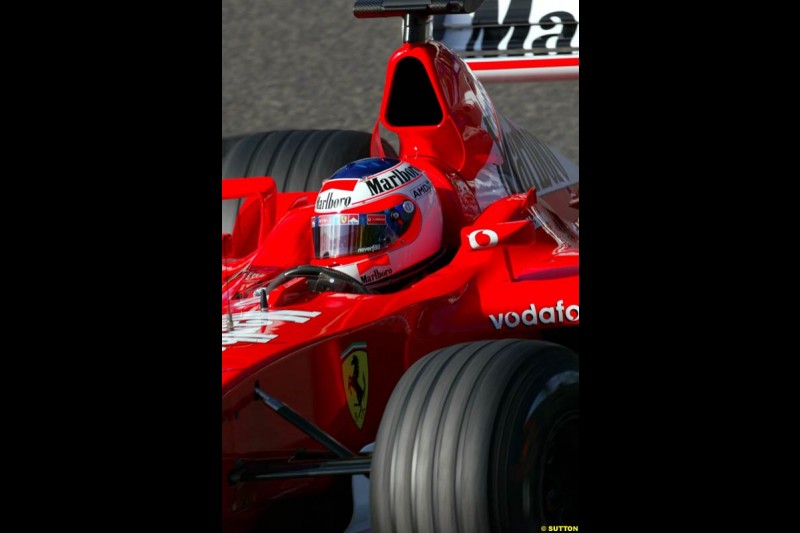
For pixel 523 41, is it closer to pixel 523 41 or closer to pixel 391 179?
pixel 523 41

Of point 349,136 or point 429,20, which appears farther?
point 349,136

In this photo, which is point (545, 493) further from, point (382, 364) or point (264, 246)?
point (264, 246)

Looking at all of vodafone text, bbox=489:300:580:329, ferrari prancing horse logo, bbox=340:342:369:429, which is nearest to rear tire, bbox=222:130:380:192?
vodafone text, bbox=489:300:580:329

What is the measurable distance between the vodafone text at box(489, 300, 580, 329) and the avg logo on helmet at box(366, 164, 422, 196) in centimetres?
46

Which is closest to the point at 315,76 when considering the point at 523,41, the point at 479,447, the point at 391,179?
the point at 523,41

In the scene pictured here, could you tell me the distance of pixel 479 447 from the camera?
2.21 m

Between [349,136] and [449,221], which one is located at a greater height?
[349,136]

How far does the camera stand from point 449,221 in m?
3.58

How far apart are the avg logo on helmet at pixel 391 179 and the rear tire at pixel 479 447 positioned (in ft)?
3.06

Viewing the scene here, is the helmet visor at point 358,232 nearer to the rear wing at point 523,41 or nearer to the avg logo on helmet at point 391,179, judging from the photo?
the avg logo on helmet at point 391,179

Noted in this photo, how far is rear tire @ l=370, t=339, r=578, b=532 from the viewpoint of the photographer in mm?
2193

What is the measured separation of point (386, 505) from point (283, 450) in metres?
0.46

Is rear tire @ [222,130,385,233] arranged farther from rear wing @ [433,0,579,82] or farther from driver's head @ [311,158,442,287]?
driver's head @ [311,158,442,287]
